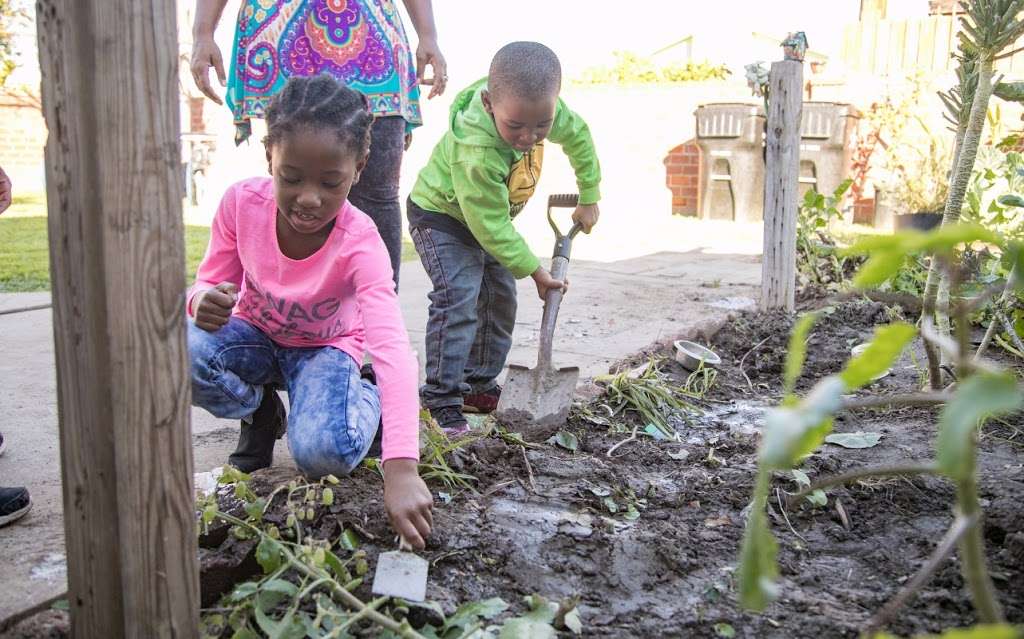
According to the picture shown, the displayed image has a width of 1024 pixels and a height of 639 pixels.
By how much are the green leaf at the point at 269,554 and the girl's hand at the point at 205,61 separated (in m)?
1.47

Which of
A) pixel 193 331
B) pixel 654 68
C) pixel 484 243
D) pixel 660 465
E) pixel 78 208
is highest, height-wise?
pixel 654 68

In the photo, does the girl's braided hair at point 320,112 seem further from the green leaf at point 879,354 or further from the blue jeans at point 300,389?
the green leaf at point 879,354

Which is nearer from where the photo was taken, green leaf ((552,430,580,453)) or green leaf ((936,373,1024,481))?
green leaf ((936,373,1024,481))

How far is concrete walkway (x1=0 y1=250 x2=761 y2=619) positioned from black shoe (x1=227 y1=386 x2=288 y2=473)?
8 cm

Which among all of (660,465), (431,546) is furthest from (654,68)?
(431,546)

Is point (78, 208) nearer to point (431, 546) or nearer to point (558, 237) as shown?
point (431, 546)

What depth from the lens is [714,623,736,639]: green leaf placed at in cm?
150

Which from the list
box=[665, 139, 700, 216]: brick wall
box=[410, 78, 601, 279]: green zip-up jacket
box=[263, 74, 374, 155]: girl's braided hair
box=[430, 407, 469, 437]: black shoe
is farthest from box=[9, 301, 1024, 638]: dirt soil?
box=[665, 139, 700, 216]: brick wall

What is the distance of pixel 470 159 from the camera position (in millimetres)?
2668

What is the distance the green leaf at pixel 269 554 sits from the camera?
1.55 metres

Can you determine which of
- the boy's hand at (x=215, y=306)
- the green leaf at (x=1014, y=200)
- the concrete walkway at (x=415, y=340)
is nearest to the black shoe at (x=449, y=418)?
the concrete walkway at (x=415, y=340)

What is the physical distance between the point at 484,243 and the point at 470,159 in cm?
25

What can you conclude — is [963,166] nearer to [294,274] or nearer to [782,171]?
[782,171]

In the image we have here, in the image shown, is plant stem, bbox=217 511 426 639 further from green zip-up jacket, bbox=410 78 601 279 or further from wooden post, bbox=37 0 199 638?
green zip-up jacket, bbox=410 78 601 279
